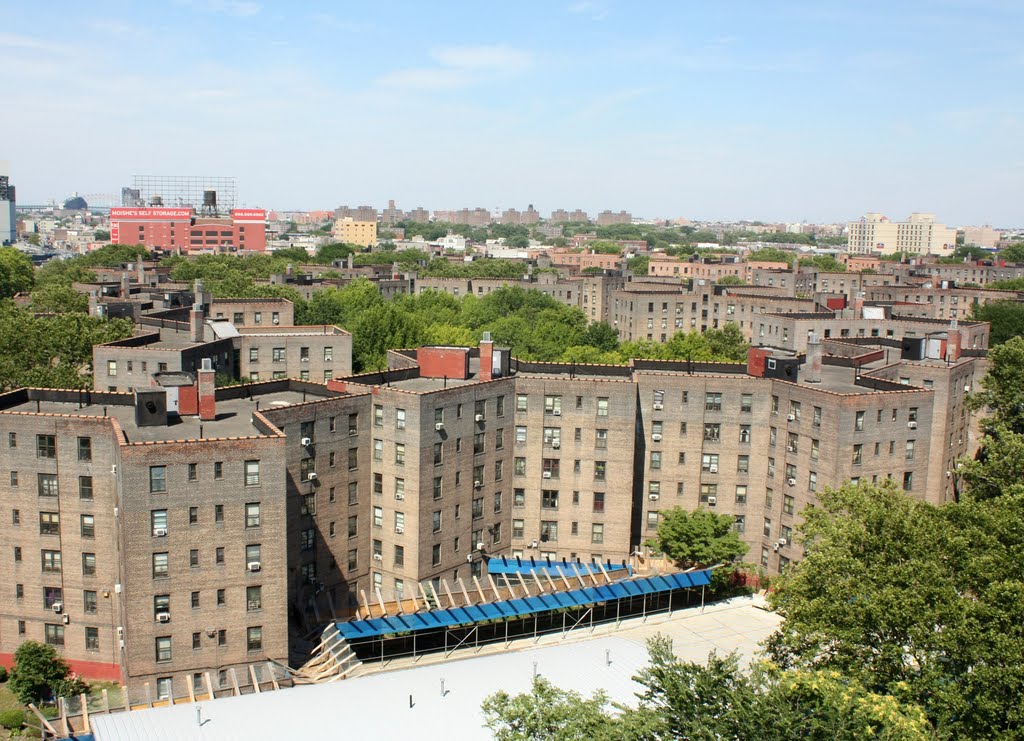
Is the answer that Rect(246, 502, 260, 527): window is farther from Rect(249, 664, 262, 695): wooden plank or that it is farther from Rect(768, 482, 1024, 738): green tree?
Rect(768, 482, 1024, 738): green tree

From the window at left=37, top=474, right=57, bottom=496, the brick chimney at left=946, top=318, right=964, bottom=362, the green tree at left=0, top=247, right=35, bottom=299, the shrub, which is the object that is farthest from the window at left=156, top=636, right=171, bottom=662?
the green tree at left=0, top=247, right=35, bottom=299

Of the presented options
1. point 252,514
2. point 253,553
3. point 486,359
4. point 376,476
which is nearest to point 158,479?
point 252,514

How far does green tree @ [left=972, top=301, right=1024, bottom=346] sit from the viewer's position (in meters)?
132

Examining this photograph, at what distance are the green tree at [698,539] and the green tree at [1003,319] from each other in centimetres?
8034

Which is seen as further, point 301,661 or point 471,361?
point 471,361

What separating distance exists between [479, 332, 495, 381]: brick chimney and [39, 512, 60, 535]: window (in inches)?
1166

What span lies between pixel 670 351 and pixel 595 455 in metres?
47.4

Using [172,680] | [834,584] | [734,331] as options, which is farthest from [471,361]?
[734,331]

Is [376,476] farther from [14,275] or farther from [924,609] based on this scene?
[14,275]

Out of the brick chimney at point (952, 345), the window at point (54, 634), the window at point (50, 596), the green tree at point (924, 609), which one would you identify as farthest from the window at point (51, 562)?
the brick chimney at point (952, 345)

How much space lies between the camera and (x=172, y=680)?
169 feet

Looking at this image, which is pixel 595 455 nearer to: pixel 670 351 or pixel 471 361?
pixel 471 361

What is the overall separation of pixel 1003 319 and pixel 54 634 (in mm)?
123152

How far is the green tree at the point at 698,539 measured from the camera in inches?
2692
